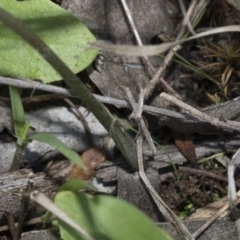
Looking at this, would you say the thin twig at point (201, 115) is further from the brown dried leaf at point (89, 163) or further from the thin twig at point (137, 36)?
the brown dried leaf at point (89, 163)

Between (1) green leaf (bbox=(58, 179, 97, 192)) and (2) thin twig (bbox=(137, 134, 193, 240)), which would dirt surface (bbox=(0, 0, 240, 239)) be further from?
(1) green leaf (bbox=(58, 179, 97, 192))

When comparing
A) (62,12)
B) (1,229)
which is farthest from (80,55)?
(1,229)

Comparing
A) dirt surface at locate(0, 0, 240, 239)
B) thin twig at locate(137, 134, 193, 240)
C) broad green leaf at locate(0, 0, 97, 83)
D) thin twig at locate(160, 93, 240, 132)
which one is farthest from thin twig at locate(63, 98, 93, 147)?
thin twig at locate(160, 93, 240, 132)

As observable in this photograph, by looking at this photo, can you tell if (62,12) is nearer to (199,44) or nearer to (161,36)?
(161,36)

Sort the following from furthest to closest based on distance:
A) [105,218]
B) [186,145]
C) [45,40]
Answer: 1. [186,145]
2. [45,40]
3. [105,218]

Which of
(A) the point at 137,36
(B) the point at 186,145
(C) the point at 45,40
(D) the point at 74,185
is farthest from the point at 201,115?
(C) the point at 45,40

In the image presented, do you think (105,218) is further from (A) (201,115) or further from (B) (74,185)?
(A) (201,115)
